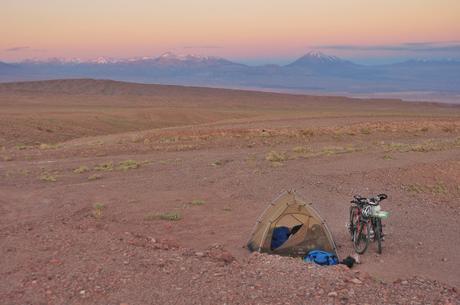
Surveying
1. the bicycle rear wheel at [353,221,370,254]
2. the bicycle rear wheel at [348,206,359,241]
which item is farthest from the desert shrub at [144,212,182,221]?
the bicycle rear wheel at [353,221,370,254]

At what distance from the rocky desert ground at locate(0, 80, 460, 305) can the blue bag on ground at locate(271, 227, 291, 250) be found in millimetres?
565

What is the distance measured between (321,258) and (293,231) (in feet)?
3.60

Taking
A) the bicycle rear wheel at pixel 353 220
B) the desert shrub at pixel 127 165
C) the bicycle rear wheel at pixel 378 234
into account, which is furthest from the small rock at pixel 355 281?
the desert shrub at pixel 127 165

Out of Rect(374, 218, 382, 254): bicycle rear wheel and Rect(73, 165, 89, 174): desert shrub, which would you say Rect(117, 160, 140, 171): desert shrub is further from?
Rect(374, 218, 382, 254): bicycle rear wheel

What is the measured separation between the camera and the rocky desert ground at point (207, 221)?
299 inches

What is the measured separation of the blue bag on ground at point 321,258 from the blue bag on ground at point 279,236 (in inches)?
26.2

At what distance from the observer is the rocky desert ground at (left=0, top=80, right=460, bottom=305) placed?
759cm

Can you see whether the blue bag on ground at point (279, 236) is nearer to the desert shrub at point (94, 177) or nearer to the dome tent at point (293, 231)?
the dome tent at point (293, 231)

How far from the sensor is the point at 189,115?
6669cm

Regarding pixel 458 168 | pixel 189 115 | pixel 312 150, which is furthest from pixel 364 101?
pixel 458 168

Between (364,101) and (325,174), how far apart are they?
88037 millimetres

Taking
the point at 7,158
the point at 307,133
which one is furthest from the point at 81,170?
the point at 307,133

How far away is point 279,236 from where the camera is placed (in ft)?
34.1

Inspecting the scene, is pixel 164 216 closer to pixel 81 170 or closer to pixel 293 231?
pixel 293 231
